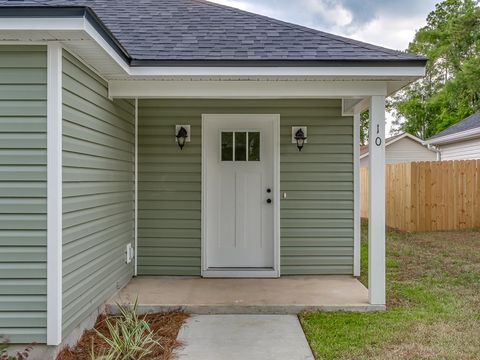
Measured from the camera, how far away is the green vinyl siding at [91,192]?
3.30 m

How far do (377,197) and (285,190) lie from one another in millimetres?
1557

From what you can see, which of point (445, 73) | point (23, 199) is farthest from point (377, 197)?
point (445, 73)

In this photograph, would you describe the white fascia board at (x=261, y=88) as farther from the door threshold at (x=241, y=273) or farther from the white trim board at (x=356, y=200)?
the door threshold at (x=241, y=273)

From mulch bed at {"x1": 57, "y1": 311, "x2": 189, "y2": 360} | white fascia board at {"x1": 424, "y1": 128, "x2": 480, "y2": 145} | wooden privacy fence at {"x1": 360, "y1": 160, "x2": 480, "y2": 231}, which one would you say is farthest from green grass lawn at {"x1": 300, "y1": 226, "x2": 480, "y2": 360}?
white fascia board at {"x1": 424, "y1": 128, "x2": 480, "y2": 145}

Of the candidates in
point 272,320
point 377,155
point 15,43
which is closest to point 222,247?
point 272,320

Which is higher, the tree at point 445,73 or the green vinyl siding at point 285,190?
the tree at point 445,73

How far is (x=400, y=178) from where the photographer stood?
10.8 metres

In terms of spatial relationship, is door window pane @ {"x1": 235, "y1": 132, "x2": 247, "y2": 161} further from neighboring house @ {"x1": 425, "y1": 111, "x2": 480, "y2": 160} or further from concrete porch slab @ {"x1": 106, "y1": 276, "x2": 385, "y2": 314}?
neighboring house @ {"x1": 425, "y1": 111, "x2": 480, "y2": 160}

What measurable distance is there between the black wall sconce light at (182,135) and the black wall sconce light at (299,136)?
1333mm

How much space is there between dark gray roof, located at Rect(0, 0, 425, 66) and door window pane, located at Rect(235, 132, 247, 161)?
52.7 inches

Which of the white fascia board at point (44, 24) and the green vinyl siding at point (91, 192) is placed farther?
the green vinyl siding at point (91, 192)

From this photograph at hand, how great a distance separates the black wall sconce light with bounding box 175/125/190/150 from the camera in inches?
216

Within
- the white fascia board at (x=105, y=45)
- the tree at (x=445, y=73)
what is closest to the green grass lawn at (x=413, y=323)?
the white fascia board at (x=105, y=45)

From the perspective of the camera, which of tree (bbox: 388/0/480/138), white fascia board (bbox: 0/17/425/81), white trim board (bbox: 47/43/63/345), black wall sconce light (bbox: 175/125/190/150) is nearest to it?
white trim board (bbox: 47/43/63/345)
